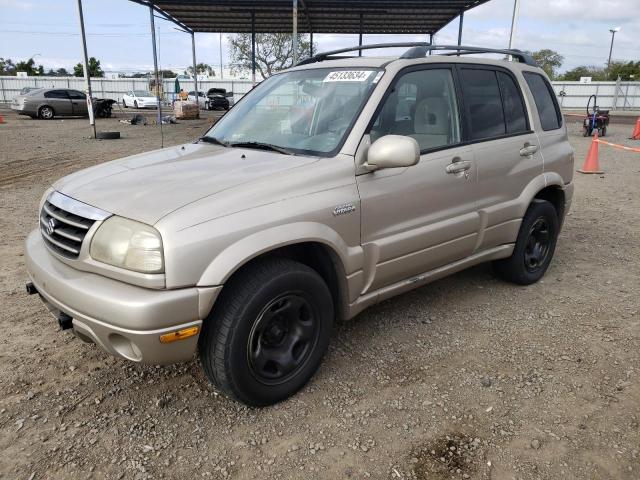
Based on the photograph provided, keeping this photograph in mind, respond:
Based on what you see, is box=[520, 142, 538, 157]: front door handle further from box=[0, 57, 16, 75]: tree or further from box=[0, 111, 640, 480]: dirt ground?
box=[0, 57, 16, 75]: tree

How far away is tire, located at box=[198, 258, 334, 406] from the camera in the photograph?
2490 millimetres

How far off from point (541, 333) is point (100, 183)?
3.07 metres

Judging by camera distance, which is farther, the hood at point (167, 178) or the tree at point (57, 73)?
the tree at point (57, 73)

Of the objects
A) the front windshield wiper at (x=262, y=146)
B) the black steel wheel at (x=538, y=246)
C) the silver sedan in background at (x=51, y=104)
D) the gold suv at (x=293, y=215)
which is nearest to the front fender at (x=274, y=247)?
the gold suv at (x=293, y=215)

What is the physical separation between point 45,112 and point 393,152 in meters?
27.0

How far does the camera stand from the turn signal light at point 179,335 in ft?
7.50

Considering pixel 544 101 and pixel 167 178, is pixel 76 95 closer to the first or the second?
pixel 544 101

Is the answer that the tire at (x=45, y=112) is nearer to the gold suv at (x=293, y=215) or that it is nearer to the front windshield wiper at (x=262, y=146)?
Answer: the gold suv at (x=293, y=215)

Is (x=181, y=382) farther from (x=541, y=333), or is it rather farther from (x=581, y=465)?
(x=541, y=333)

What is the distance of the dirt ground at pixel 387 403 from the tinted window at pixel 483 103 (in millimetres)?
1383

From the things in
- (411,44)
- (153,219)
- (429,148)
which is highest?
(411,44)

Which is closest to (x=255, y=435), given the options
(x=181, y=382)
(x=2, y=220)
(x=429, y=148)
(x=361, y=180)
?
(x=181, y=382)


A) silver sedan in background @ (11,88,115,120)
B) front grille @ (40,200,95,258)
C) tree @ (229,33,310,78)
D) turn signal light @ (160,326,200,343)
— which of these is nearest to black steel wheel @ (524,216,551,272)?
turn signal light @ (160,326,200,343)

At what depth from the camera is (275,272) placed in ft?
8.53
